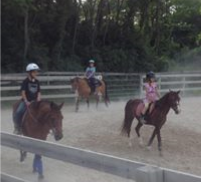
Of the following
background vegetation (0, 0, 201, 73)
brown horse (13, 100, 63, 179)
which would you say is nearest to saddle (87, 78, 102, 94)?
background vegetation (0, 0, 201, 73)

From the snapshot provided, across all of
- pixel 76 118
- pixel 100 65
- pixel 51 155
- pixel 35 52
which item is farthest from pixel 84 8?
pixel 51 155

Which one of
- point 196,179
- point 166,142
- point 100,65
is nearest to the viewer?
point 196,179

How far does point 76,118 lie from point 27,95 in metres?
8.35

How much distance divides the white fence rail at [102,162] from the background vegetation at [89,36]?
60.9 feet

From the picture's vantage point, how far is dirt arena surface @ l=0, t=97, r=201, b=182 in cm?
895

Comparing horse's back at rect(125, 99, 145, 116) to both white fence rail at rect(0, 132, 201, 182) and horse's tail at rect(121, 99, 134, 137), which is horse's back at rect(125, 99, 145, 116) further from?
white fence rail at rect(0, 132, 201, 182)

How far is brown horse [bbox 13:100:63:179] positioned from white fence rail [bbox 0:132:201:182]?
1.59m

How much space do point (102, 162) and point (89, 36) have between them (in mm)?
29704

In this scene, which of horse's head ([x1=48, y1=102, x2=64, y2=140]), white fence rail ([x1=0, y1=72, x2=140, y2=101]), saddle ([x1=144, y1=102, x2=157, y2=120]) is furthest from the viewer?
white fence rail ([x1=0, y1=72, x2=140, y2=101])

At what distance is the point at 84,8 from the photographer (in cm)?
3494

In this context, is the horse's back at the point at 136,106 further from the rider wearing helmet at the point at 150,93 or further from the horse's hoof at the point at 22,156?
the horse's hoof at the point at 22,156

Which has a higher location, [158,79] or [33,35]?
[33,35]

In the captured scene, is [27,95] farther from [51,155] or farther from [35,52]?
[35,52]

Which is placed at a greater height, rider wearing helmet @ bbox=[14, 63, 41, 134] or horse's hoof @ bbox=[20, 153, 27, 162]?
rider wearing helmet @ bbox=[14, 63, 41, 134]
